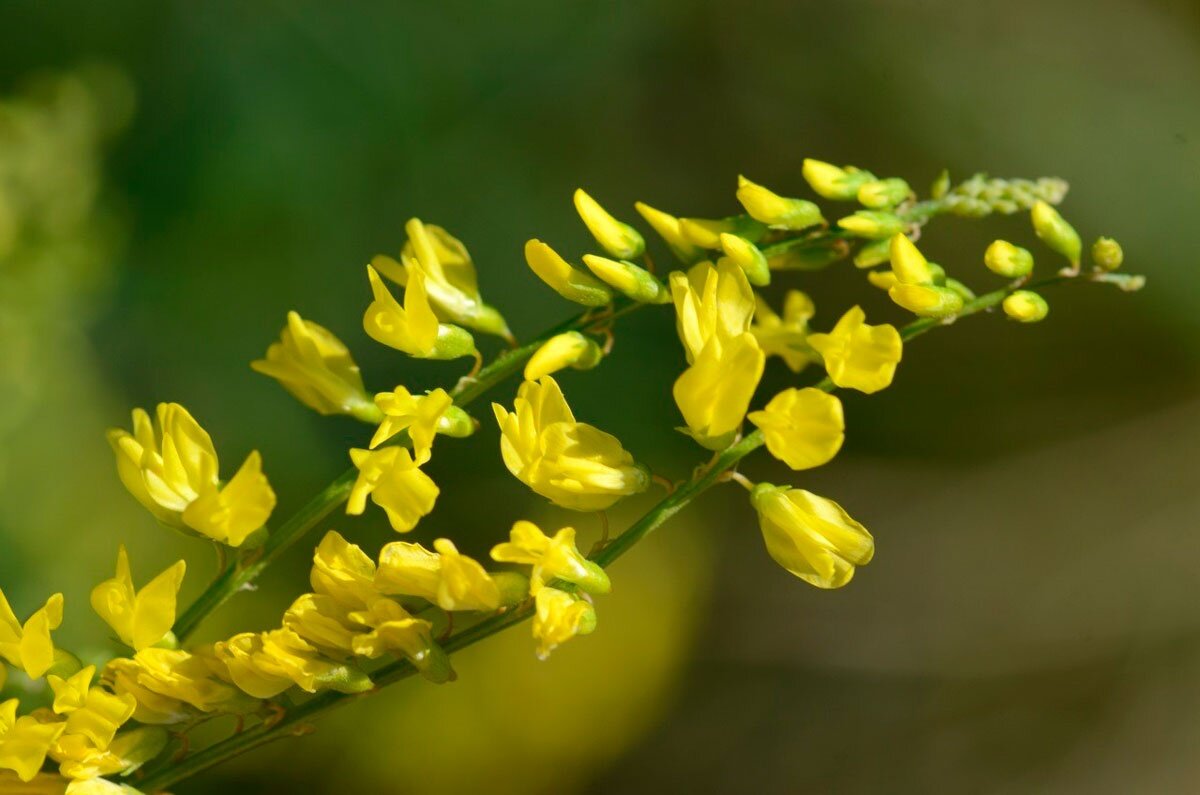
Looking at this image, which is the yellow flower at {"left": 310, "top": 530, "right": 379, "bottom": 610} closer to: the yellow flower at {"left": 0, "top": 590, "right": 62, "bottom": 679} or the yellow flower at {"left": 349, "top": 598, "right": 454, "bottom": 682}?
the yellow flower at {"left": 349, "top": 598, "right": 454, "bottom": 682}

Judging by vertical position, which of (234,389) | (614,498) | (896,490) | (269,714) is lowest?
(896,490)

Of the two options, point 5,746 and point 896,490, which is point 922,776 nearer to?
point 896,490

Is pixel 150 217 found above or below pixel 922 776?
above

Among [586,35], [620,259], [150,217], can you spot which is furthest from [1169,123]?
[150,217]

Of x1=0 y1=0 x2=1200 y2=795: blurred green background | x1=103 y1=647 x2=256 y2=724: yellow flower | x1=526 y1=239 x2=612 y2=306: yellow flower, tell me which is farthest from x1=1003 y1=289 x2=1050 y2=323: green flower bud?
x1=0 y1=0 x2=1200 y2=795: blurred green background

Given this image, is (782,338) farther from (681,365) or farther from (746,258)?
(681,365)

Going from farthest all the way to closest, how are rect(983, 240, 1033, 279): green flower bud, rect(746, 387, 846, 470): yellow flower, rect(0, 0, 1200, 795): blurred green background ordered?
rect(0, 0, 1200, 795): blurred green background → rect(983, 240, 1033, 279): green flower bud → rect(746, 387, 846, 470): yellow flower
